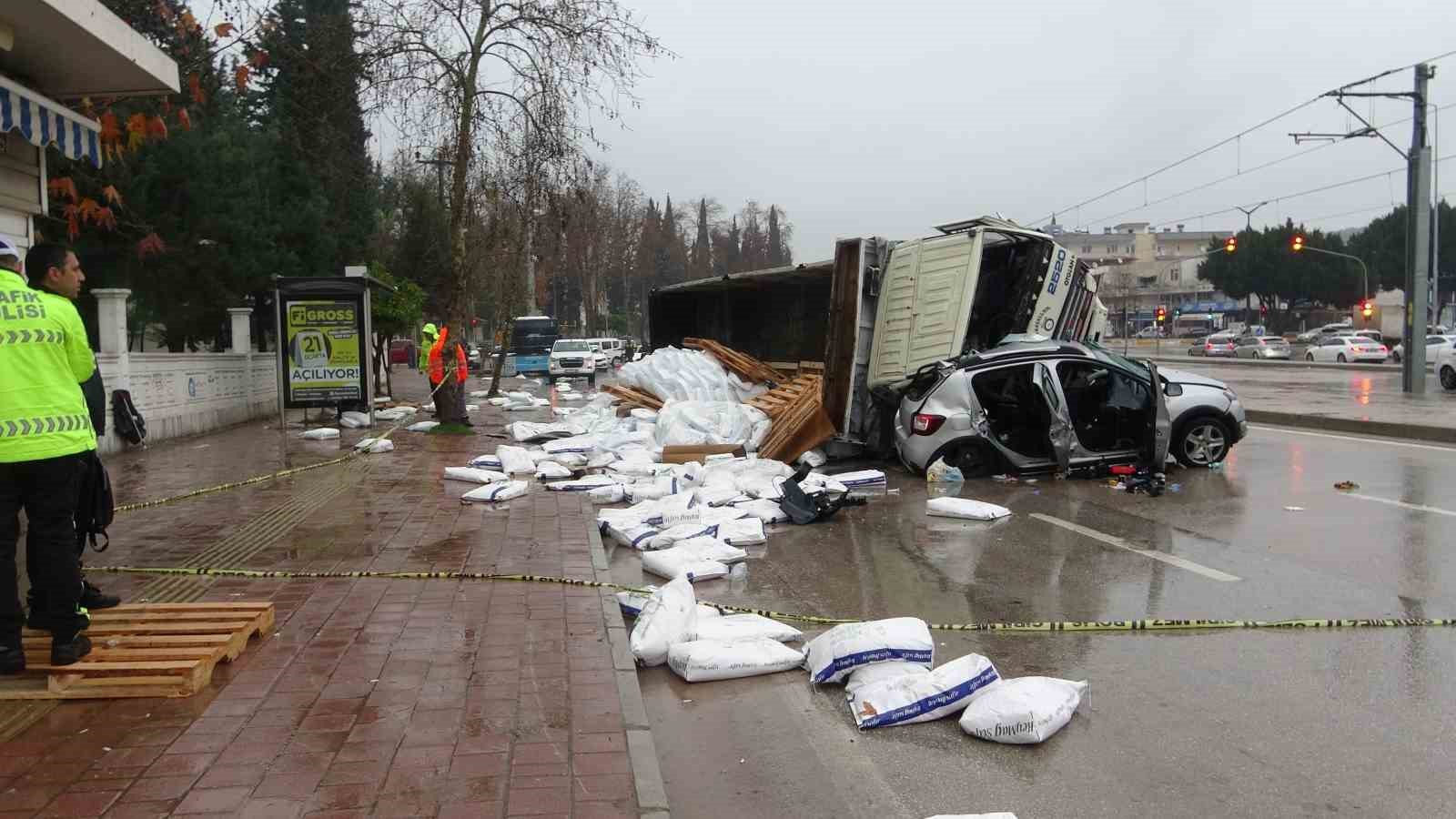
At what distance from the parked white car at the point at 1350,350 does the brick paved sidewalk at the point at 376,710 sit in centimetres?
4682

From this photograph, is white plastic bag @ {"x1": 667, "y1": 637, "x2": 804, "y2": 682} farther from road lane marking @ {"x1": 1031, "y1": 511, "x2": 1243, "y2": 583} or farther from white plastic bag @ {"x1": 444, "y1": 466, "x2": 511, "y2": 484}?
white plastic bag @ {"x1": 444, "y1": 466, "x2": 511, "y2": 484}

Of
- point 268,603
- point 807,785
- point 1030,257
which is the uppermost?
point 1030,257

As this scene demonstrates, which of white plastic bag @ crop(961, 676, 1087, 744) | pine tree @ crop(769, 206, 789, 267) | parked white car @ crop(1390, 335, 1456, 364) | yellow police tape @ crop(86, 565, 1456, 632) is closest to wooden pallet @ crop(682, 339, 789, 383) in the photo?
yellow police tape @ crop(86, 565, 1456, 632)

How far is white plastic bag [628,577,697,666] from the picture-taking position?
5566mm

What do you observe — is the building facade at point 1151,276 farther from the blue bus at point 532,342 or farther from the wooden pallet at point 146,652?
the wooden pallet at point 146,652

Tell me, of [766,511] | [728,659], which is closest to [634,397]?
[766,511]

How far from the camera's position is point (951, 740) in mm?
4566

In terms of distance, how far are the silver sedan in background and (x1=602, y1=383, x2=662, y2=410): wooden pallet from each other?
139 ft

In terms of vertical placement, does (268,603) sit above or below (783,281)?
below

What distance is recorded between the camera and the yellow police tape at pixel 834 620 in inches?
239

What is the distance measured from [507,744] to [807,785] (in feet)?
3.81

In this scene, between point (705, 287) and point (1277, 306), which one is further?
point (1277, 306)

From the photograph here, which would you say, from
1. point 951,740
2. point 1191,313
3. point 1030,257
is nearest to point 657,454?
point 1030,257

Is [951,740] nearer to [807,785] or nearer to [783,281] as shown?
[807,785]
